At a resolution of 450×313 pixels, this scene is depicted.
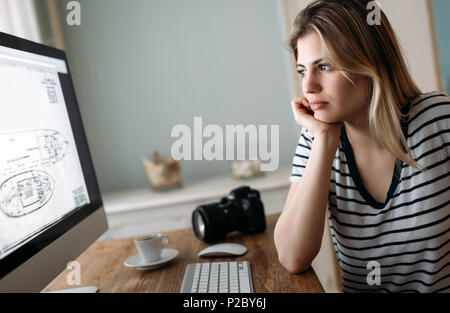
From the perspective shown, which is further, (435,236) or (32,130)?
(435,236)

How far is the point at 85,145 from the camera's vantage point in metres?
1.03

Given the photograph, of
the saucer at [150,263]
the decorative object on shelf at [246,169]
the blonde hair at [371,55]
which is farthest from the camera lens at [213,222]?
the decorative object on shelf at [246,169]

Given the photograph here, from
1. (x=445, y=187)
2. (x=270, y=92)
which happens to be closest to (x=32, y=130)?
(x=445, y=187)

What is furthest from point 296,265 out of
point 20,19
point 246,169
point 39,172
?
point 20,19

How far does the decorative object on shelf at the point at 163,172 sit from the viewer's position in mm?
2229

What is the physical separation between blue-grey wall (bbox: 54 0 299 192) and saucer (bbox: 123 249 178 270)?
4.64ft

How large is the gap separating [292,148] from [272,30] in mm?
697

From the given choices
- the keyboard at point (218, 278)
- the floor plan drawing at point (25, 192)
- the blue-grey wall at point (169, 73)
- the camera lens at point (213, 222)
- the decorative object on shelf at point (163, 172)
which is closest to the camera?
the floor plan drawing at point (25, 192)

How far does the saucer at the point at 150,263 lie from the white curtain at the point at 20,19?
1.41 meters

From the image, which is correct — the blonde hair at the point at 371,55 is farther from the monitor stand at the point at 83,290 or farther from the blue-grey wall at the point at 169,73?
the blue-grey wall at the point at 169,73
